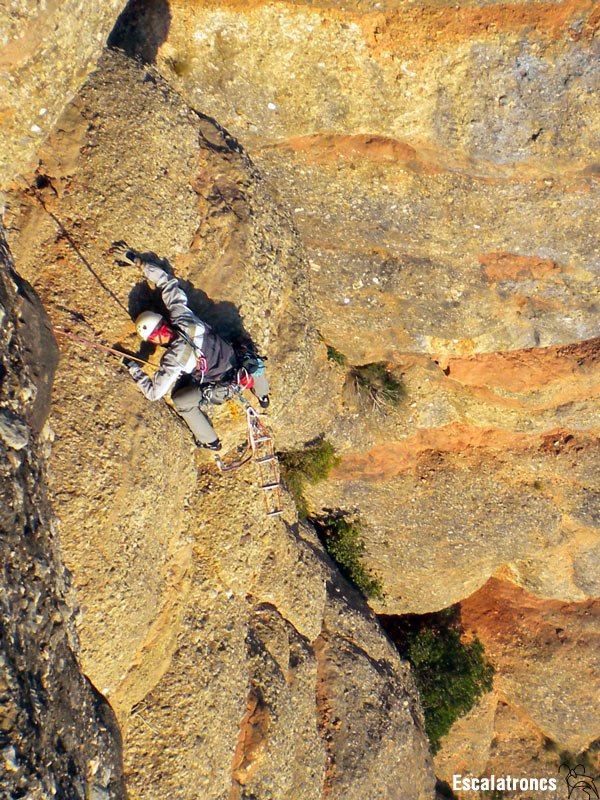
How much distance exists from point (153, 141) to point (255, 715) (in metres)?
8.53

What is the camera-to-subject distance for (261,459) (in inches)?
357

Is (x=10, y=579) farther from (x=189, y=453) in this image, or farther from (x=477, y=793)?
(x=477, y=793)

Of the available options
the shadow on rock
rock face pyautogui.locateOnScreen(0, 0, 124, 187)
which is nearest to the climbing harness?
rock face pyautogui.locateOnScreen(0, 0, 124, 187)

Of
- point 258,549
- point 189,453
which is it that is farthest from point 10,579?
point 258,549

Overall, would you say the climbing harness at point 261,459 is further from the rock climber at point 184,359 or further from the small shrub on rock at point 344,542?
the small shrub on rock at point 344,542

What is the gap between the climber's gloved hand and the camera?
6.91 meters

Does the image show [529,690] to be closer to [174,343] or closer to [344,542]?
[344,542]

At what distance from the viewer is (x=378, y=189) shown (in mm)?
8836

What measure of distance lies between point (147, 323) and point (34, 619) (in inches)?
135

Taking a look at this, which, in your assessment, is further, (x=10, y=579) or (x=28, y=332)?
(x=28, y=332)

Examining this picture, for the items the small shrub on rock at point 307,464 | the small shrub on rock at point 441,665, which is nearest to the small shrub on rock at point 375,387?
the small shrub on rock at point 307,464

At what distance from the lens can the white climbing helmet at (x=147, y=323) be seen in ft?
22.2

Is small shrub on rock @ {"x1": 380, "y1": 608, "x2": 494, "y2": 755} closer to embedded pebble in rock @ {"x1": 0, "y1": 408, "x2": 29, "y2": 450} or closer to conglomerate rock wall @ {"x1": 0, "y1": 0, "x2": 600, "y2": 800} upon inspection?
conglomerate rock wall @ {"x1": 0, "y1": 0, "x2": 600, "y2": 800}

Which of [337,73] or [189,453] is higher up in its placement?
[337,73]
